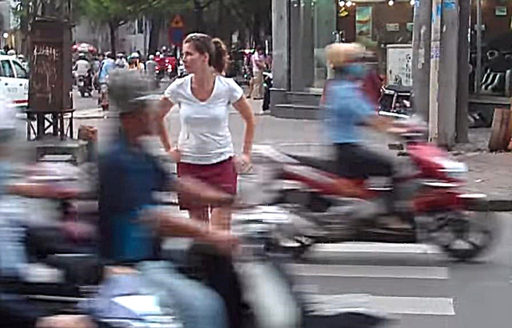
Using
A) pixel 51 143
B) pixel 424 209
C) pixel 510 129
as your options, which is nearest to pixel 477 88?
pixel 510 129

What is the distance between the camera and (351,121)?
7906 millimetres

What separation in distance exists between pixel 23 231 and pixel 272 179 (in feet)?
13.1

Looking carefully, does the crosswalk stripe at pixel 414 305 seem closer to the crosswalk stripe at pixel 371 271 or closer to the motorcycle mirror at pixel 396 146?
the crosswalk stripe at pixel 371 271

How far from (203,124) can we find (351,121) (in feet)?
4.98

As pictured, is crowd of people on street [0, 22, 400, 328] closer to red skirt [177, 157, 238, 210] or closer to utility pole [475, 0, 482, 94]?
red skirt [177, 157, 238, 210]

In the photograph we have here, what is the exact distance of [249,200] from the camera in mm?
7520

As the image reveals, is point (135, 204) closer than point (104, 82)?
Yes

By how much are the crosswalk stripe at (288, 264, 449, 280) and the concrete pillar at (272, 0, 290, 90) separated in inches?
576

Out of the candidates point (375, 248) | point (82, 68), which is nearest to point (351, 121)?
point (375, 248)

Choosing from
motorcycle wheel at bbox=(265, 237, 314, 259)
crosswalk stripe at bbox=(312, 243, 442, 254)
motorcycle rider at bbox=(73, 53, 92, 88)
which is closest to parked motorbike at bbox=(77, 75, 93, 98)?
motorcycle rider at bbox=(73, 53, 92, 88)

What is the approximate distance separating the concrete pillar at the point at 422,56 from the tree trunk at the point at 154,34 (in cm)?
4273

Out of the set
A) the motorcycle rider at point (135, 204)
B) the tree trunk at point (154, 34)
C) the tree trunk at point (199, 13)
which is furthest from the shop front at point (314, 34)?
the tree trunk at point (154, 34)

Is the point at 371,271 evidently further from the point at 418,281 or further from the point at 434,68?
the point at 434,68

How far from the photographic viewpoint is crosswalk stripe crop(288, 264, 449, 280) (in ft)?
25.7
